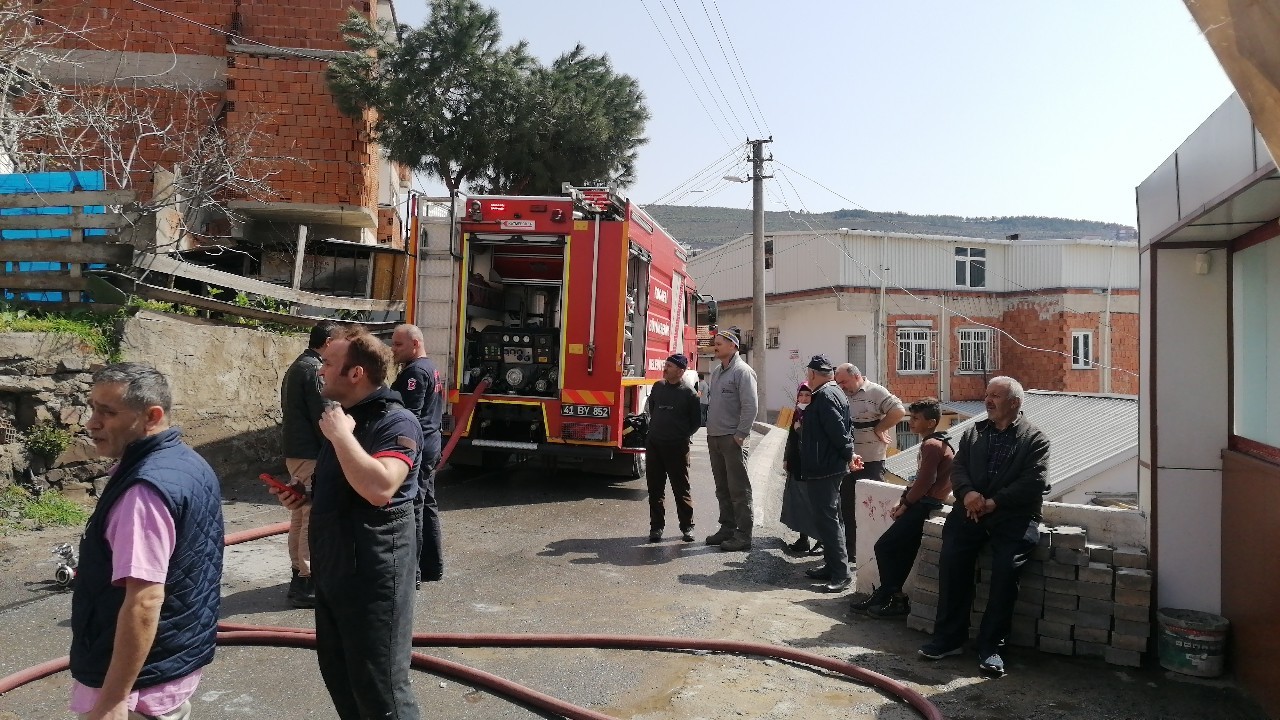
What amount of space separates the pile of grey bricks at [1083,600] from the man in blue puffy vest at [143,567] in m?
4.33

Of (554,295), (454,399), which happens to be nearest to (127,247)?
(454,399)

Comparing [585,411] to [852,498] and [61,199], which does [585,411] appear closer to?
[852,498]

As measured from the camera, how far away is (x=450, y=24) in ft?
65.6

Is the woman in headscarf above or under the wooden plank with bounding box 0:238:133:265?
under

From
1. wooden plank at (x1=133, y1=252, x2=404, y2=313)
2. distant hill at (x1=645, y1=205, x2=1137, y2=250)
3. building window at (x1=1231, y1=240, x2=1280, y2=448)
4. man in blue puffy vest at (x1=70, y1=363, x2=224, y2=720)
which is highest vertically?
distant hill at (x1=645, y1=205, x2=1137, y2=250)

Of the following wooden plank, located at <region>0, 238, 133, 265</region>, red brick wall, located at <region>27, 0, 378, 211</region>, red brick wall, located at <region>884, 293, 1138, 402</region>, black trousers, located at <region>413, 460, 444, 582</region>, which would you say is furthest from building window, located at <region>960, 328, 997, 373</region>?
black trousers, located at <region>413, 460, 444, 582</region>

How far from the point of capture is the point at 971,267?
3412 centimetres

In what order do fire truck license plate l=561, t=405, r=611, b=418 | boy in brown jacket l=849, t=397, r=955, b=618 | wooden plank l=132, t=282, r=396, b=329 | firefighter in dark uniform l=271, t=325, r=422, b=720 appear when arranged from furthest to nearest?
fire truck license plate l=561, t=405, r=611, b=418 < wooden plank l=132, t=282, r=396, b=329 < boy in brown jacket l=849, t=397, r=955, b=618 < firefighter in dark uniform l=271, t=325, r=422, b=720

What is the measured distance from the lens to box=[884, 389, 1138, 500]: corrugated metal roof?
10.7 meters

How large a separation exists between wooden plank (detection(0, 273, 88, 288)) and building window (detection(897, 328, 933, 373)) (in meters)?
28.2

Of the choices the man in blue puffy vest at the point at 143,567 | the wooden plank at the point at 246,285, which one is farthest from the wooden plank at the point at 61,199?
the man in blue puffy vest at the point at 143,567

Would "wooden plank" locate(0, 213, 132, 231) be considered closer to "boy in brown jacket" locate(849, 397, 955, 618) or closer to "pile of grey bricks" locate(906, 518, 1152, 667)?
"boy in brown jacket" locate(849, 397, 955, 618)

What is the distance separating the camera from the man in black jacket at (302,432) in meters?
5.38

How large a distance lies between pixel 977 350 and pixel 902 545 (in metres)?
30.3
